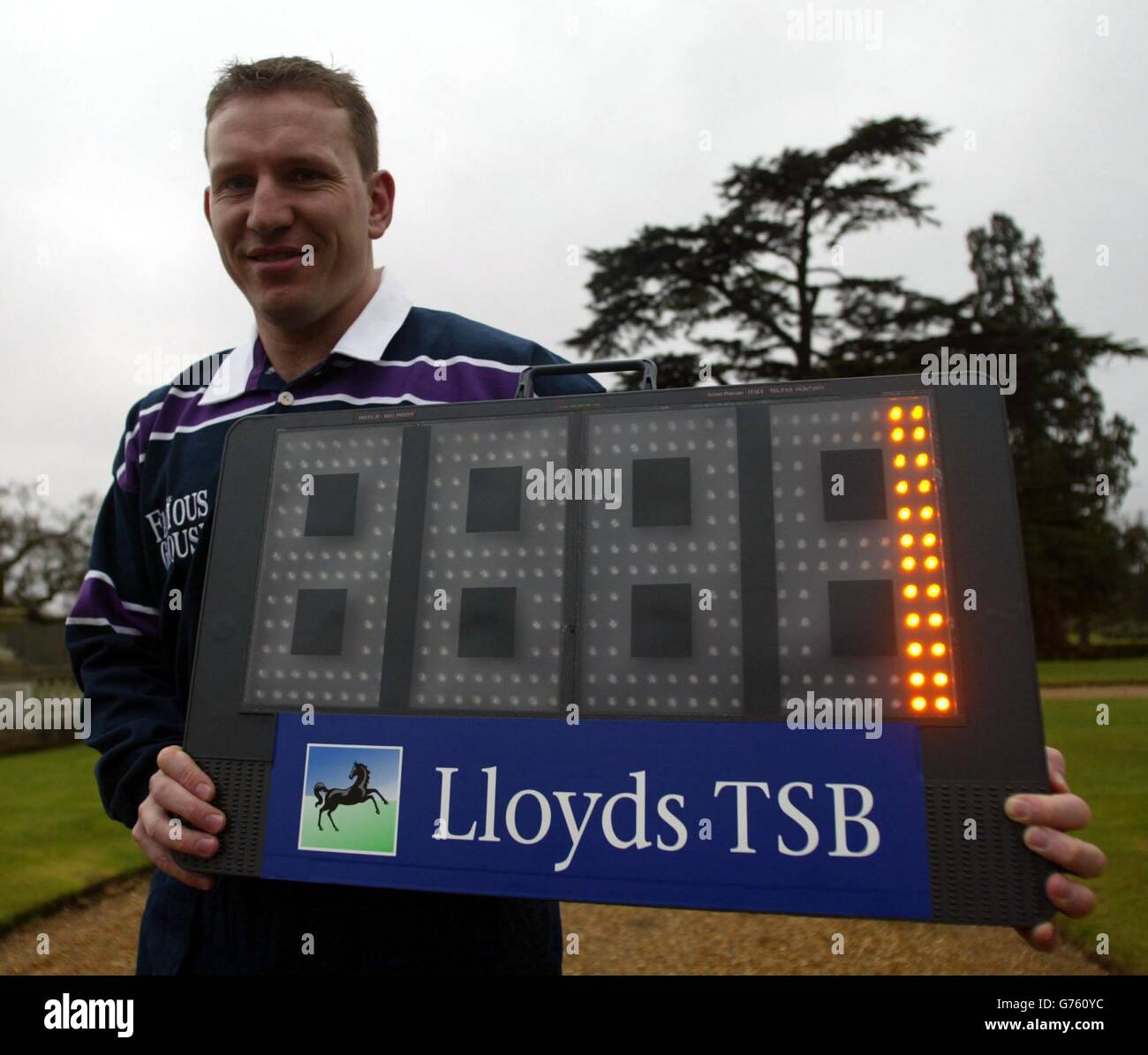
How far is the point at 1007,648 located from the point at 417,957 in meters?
1.48

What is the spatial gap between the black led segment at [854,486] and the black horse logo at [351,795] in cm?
109

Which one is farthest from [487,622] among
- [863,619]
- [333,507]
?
[863,619]

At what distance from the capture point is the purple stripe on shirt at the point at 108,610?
98.3 inches

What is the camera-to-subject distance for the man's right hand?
1902 millimetres

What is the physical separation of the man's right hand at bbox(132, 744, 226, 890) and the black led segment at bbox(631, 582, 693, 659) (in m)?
0.96

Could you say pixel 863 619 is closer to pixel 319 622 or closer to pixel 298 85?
pixel 319 622

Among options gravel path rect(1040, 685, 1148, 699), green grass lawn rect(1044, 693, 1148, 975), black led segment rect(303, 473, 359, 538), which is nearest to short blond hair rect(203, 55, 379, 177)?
black led segment rect(303, 473, 359, 538)

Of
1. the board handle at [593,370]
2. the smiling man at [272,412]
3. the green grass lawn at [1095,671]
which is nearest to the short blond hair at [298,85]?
the smiling man at [272,412]

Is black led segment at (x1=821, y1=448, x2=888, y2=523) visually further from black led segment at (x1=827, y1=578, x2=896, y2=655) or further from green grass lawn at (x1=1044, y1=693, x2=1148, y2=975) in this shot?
green grass lawn at (x1=1044, y1=693, x2=1148, y2=975)

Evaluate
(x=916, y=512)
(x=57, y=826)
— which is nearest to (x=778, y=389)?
(x=916, y=512)

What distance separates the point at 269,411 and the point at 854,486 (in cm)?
153

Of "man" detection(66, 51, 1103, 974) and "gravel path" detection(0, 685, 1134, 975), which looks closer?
"man" detection(66, 51, 1103, 974)

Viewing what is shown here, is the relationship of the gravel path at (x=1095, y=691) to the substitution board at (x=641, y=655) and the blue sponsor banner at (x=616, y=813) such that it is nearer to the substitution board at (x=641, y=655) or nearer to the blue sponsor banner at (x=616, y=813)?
the substitution board at (x=641, y=655)

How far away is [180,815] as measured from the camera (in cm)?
193
